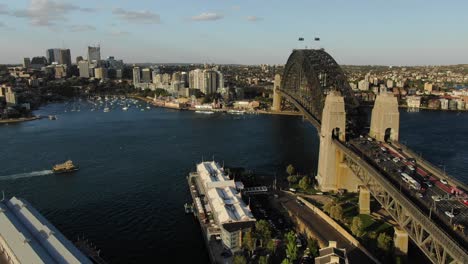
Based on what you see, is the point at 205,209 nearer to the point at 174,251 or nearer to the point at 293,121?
the point at 174,251

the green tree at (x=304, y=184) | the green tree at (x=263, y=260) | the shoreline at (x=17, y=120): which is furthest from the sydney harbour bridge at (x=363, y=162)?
the shoreline at (x=17, y=120)

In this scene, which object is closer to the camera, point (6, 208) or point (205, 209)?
point (6, 208)

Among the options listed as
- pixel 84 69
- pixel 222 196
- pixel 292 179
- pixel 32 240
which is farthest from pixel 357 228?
pixel 84 69

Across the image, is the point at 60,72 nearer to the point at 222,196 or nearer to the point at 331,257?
the point at 222,196

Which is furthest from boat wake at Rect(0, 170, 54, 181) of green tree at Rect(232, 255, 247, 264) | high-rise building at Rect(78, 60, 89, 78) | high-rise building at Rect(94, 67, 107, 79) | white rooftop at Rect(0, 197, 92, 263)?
high-rise building at Rect(78, 60, 89, 78)

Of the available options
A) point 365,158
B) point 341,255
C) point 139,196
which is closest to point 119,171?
point 139,196

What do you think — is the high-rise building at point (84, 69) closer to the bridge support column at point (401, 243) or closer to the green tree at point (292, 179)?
the green tree at point (292, 179)

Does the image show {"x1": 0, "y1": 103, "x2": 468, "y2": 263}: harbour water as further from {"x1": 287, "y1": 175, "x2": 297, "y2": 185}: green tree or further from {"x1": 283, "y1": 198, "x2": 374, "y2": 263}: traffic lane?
{"x1": 283, "y1": 198, "x2": 374, "y2": 263}: traffic lane
